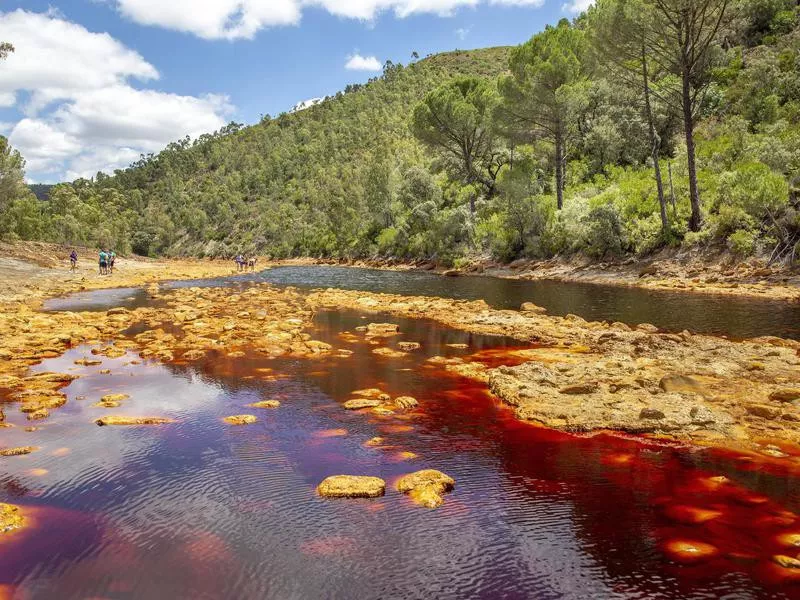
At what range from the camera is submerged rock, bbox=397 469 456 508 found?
→ 8508mm

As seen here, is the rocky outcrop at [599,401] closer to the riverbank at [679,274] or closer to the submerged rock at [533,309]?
the submerged rock at [533,309]

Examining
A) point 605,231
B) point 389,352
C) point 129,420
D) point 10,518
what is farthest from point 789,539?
point 605,231

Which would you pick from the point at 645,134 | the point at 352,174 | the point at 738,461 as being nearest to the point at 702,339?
the point at 738,461

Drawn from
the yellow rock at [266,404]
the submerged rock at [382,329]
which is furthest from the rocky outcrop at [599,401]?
the submerged rock at [382,329]

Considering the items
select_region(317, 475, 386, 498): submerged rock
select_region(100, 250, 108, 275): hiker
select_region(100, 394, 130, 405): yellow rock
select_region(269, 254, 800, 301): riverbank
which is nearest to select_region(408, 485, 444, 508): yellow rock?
select_region(317, 475, 386, 498): submerged rock

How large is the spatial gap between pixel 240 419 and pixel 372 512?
5285 mm

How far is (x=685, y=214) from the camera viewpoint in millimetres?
39938

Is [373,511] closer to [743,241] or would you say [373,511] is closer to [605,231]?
[743,241]

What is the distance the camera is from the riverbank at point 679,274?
3094 cm

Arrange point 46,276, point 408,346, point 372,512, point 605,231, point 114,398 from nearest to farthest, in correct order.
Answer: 1. point 372,512
2. point 114,398
3. point 408,346
4. point 605,231
5. point 46,276

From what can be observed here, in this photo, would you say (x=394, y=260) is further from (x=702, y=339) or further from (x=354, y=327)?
(x=702, y=339)

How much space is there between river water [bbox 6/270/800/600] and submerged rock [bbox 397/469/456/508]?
0.17 meters

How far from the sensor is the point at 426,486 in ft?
29.2

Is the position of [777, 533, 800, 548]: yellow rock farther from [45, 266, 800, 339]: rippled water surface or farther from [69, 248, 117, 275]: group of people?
[69, 248, 117, 275]: group of people
